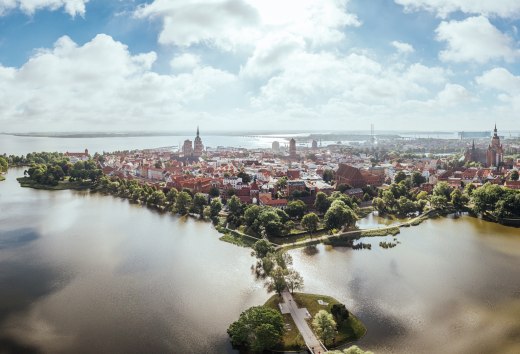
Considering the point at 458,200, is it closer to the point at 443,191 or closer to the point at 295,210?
the point at 443,191

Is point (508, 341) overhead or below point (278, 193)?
below

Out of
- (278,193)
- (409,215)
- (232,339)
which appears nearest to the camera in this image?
(232,339)

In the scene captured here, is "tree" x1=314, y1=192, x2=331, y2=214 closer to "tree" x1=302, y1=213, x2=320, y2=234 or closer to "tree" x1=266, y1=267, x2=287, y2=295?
"tree" x1=302, y1=213, x2=320, y2=234

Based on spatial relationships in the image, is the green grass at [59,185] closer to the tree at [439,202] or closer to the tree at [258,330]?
the tree at [439,202]

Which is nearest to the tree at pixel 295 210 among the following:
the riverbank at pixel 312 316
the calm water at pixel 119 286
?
the calm water at pixel 119 286

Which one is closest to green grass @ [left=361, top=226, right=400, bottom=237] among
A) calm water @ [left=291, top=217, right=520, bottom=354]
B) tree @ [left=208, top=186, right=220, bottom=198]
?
calm water @ [left=291, top=217, right=520, bottom=354]

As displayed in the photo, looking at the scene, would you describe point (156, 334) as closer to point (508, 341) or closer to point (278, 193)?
point (508, 341)

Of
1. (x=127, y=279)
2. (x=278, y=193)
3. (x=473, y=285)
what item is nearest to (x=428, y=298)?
(x=473, y=285)
